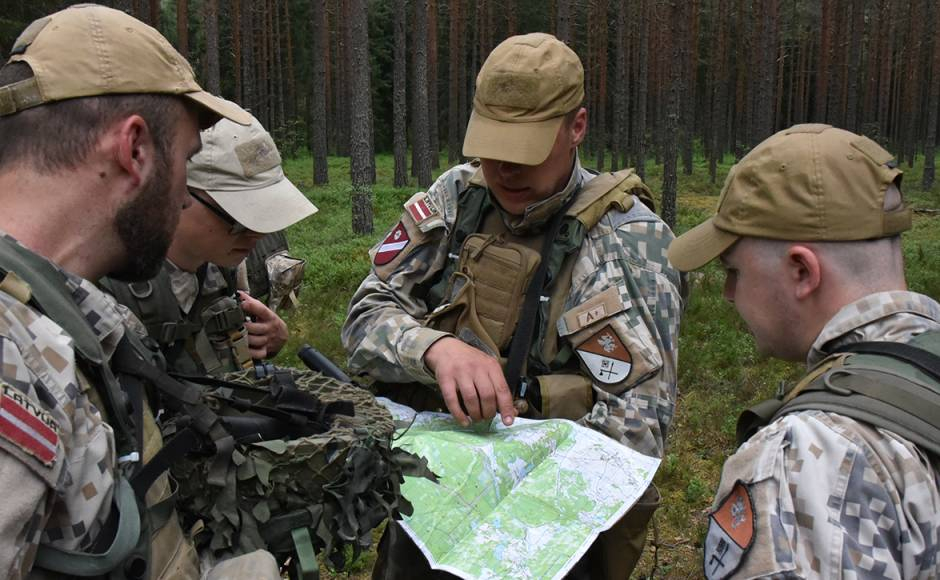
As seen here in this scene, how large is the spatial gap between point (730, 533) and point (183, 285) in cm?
198

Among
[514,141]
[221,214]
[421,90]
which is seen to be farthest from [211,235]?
[421,90]

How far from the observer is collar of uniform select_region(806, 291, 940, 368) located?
5.72 feet

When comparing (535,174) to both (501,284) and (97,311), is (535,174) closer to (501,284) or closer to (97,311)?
(501,284)

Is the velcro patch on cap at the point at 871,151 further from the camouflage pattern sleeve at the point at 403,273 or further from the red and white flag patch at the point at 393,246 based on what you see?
the red and white flag patch at the point at 393,246

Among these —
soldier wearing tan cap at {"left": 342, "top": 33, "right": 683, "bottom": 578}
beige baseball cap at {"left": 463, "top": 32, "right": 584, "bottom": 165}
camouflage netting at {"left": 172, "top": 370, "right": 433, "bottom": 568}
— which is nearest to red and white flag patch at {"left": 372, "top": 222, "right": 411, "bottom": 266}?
soldier wearing tan cap at {"left": 342, "top": 33, "right": 683, "bottom": 578}

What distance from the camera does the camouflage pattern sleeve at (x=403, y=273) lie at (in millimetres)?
2875

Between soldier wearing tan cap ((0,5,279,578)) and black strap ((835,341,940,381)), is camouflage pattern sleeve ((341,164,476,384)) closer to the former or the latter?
soldier wearing tan cap ((0,5,279,578))

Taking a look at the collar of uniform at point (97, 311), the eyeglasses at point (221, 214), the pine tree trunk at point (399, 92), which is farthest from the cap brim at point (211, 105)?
the pine tree trunk at point (399, 92)

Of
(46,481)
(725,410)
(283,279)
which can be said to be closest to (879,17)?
(725,410)

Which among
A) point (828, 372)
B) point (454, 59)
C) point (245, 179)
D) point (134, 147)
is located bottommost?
point (454, 59)

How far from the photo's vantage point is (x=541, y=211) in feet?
9.04

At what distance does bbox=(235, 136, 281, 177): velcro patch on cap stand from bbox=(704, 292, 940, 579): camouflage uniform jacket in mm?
1878

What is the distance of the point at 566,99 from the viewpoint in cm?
271

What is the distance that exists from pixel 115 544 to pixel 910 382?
154 cm
